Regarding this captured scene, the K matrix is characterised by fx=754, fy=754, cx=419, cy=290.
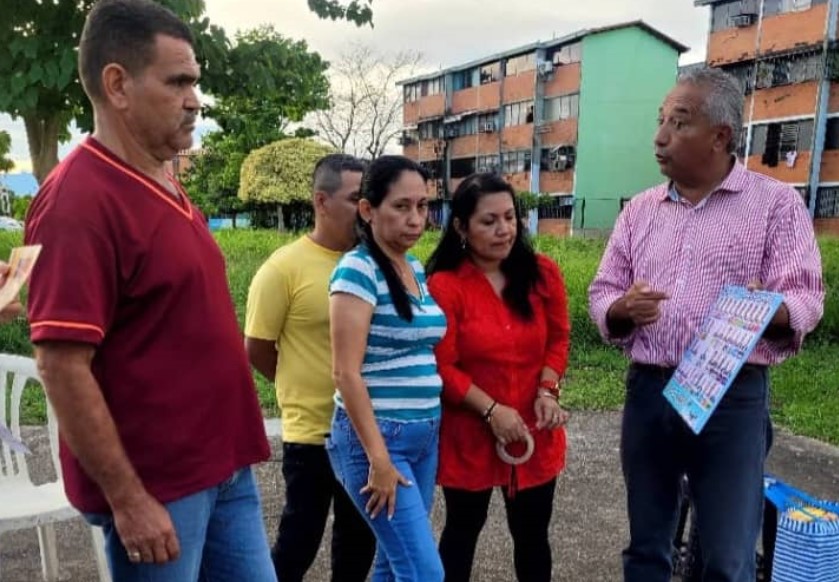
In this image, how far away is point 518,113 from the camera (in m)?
36.0

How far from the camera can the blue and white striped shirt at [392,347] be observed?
2.14 meters

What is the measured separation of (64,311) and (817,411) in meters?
5.84

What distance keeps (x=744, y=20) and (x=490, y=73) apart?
564 inches

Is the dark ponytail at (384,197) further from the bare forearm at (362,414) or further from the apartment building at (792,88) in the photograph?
the apartment building at (792,88)

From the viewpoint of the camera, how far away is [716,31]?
90.7 feet

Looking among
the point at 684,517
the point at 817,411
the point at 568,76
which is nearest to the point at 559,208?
the point at 568,76

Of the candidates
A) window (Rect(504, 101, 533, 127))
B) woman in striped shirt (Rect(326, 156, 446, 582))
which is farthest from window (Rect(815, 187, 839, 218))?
woman in striped shirt (Rect(326, 156, 446, 582))

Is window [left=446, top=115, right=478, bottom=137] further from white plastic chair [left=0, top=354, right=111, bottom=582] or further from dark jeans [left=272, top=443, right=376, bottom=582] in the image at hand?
dark jeans [left=272, top=443, right=376, bottom=582]

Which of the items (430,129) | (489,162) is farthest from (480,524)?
(430,129)

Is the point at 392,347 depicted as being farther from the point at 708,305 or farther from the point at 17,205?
the point at 17,205

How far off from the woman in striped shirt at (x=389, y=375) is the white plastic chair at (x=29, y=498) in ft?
3.17

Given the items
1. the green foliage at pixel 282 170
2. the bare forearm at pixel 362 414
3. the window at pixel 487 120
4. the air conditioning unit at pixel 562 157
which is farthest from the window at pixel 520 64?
the bare forearm at pixel 362 414

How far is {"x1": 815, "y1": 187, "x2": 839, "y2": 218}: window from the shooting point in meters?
24.7

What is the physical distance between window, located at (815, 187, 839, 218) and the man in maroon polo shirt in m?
27.0
